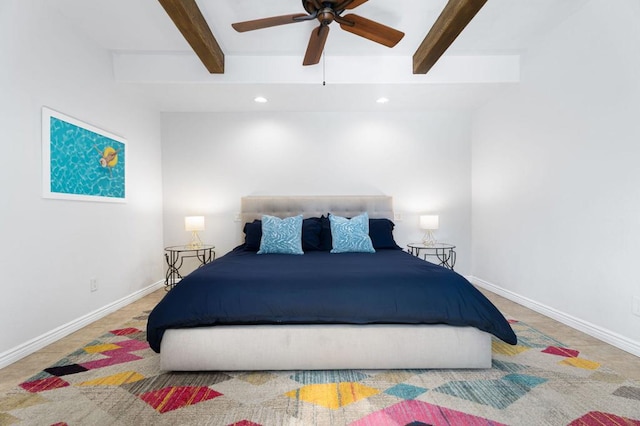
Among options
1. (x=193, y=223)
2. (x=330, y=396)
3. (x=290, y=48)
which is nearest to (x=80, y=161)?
(x=193, y=223)

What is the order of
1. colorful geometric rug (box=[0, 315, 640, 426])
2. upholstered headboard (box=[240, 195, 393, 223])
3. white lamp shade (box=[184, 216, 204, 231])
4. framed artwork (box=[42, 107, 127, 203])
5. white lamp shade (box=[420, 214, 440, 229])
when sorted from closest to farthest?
colorful geometric rug (box=[0, 315, 640, 426]) → framed artwork (box=[42, 107, 127, 203]) → white lamp shade (box=[184, 216, 204, 231]) → white lamp shade (box=[420, 214, 440, 229]) → upholstered headboard (box=[240, 195, 393, 223])

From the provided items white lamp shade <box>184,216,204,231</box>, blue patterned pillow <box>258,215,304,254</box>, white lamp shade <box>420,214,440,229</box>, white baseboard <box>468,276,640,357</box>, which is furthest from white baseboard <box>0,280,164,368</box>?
white baseboard <box>468,276,640,357</box>

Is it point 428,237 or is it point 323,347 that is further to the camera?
point 428,237

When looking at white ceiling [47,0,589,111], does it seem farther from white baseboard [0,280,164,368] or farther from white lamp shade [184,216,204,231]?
white baseboard [0,280,164,368]

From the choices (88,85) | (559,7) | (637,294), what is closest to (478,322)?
(637,294)

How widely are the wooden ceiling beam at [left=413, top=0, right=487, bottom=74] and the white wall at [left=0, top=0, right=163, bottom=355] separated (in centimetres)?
313

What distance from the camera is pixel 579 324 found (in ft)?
8.86

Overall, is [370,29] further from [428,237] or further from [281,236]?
[428,237]

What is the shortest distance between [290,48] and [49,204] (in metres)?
2.54

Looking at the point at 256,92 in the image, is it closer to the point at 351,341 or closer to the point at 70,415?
the point at 351,341

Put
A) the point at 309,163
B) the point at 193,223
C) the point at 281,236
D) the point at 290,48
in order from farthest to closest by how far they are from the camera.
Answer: the point at 309,163 → the point at 193,223 → the point at 281,236 → the point at 290,48

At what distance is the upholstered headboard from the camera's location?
Result: 4336mm

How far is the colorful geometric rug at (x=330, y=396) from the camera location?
1570 mm

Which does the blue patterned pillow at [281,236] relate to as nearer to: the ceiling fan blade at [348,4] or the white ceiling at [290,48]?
the white ceiling at [290,48]
